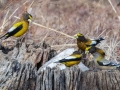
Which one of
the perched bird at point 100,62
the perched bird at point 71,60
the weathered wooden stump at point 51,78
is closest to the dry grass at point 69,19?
the perched bird at point 100,62

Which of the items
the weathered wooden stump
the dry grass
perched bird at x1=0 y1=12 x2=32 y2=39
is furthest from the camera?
the dry grass

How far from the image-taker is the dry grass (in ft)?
33.2

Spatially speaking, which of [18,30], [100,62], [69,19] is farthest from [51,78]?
[69,19]

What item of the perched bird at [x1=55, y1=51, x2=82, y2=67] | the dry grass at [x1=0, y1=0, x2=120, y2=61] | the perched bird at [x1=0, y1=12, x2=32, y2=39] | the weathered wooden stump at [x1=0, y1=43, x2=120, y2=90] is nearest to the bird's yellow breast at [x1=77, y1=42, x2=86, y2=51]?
the perched bird at [x1=0, y1=12, x2=32, y2=39]

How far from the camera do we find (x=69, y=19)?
11344mm

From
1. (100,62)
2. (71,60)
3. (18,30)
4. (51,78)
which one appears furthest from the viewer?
(18,30)

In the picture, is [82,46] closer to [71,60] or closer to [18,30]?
[18,30]

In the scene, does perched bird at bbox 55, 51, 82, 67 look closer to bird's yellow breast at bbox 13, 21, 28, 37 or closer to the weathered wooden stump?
the weathered wooden stump

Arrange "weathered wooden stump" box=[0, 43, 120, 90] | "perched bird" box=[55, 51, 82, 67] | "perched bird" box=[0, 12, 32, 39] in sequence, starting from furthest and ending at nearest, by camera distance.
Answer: "perched bird" box=[0, 12, 32, 39] → "perched bird" box=[55, 51, 82, 67] → "weathered wooden stump" box=[0, 43, 120, 90]

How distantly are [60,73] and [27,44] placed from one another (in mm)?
1082

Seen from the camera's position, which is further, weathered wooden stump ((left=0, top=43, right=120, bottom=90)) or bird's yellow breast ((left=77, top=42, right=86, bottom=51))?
bird's yellow breast ((left=77, top=42, right=86, bottom=51))

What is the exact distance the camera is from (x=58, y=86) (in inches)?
168

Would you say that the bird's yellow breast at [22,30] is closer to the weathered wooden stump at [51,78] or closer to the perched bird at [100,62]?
the perched bird at [100,62]

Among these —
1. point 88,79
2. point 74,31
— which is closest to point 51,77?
point 88,79
